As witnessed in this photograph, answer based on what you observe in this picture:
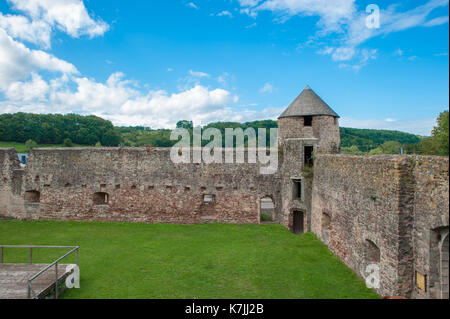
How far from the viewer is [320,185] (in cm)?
1398

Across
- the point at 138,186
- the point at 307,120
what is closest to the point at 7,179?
the point at 138,186

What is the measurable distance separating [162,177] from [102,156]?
4.14m

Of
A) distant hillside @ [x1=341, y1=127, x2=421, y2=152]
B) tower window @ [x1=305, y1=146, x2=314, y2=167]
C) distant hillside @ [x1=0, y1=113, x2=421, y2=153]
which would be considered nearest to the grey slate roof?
tower window @ [x1=305, y1=146, x2=314, y2=167]

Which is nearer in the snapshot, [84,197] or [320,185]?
[320,185]

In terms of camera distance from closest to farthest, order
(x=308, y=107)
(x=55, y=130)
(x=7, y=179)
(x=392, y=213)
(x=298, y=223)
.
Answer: (x=392, y=213), (x=308, y=107), (x=298, y=223), (x=7, y=179), (x=55, y=130)

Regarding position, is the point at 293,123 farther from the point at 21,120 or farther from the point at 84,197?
the point at 21,120

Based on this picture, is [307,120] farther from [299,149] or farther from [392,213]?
[392,213]

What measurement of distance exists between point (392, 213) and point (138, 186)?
1429cm

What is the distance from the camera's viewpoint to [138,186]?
1784 cm

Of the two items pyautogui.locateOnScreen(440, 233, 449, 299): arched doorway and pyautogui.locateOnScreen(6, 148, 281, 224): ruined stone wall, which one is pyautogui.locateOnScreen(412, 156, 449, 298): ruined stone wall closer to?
pyautogui.locateOnScreen(440, 233, 449, 299): arched doorway

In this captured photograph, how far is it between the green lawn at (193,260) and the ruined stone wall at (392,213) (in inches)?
44.6
